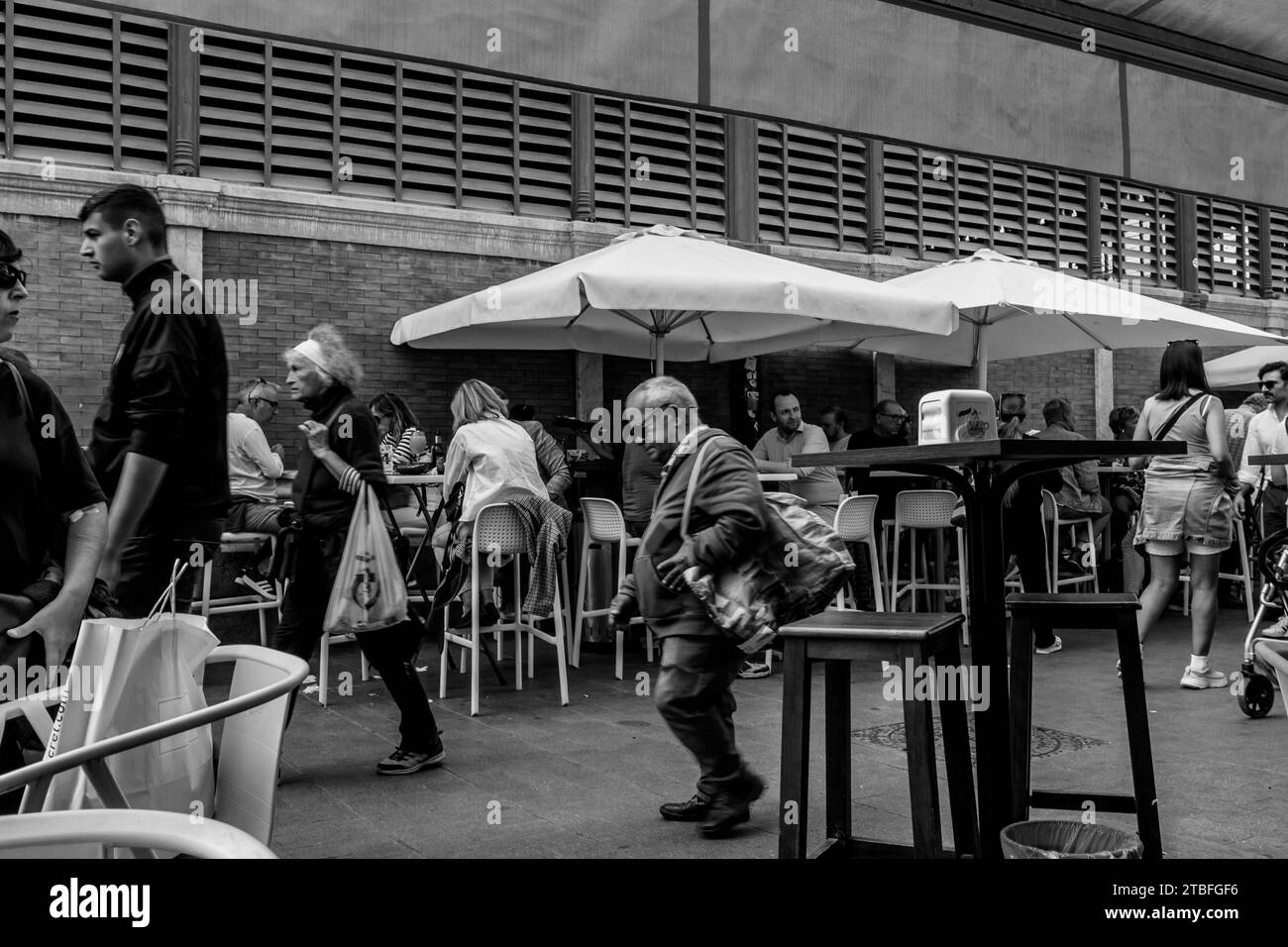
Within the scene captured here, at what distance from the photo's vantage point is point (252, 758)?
2.11 metres

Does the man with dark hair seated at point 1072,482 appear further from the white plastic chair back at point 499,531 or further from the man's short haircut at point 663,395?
the man's short haircut at point 663,395

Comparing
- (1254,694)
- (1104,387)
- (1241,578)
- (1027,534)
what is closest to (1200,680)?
(1254,694)

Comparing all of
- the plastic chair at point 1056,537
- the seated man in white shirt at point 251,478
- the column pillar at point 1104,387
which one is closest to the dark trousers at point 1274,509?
the plastic chair at point 1056,537

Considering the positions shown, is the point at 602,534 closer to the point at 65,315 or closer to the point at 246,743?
the point at 65,315

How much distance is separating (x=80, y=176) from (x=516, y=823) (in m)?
7.19

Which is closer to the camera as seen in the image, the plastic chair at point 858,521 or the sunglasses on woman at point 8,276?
the sunglasses on woman at point 8,276

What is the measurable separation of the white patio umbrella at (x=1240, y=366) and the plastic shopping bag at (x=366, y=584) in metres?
12.1

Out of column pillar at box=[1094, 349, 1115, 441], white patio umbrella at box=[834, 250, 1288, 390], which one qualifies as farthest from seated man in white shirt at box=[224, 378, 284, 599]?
column pillar at box=[1094, 349, 1115, 441]

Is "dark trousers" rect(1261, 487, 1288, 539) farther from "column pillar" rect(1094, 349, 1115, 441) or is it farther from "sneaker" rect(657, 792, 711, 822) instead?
"sneaker" rect(657, 792, 711, 822)

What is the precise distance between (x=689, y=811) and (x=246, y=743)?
98.3 inches

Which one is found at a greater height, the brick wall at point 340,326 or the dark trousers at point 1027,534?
the brick wall at point 340,326

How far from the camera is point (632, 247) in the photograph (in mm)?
8172

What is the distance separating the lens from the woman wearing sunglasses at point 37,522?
2.50m
